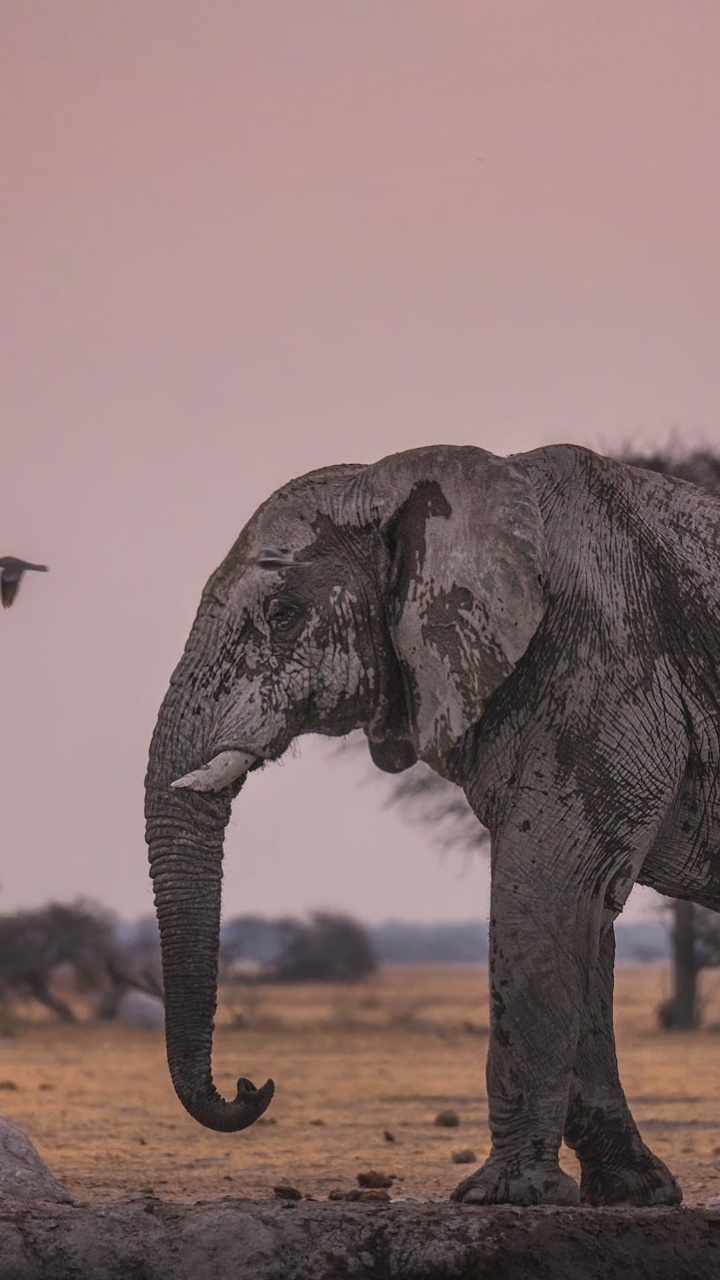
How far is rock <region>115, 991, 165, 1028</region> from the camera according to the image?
30812mm

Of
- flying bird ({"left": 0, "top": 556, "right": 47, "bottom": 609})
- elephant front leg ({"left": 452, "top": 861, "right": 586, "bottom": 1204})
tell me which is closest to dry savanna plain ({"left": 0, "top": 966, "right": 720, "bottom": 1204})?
elephant front leg ({"left": 452, "top": 861, "right": 586, "bottom": 1204})

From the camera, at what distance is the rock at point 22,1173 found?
332 inches

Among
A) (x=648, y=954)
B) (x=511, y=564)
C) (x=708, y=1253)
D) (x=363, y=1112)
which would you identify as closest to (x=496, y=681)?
(x=511, y=564)

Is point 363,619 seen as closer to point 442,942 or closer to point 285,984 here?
point 285,984

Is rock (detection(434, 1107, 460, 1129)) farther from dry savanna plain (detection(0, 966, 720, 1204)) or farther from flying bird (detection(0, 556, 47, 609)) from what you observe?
flying bird (detection(0, 556, 47, 609))

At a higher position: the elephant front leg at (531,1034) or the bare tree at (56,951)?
the bare tree at (56,951)

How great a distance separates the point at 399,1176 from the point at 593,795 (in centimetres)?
372

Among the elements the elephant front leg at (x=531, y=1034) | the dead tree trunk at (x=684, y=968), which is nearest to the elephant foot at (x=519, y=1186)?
the elephant front leg at (x=531, y=1034)

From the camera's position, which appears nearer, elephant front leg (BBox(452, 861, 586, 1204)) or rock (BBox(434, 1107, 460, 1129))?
elephant front leg (BBox(452, 861, 586, 1204))

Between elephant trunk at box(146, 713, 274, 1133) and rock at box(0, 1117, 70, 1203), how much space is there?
1052 mm

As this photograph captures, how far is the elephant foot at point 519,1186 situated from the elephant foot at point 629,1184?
811mm

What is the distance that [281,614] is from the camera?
25.9 feet

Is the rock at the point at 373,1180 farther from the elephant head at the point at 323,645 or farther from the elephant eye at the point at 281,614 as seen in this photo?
the elephant eye at the point at 281,614

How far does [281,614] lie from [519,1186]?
2.22 m
